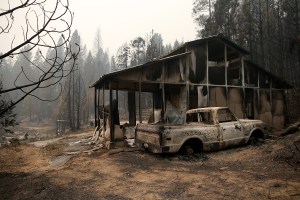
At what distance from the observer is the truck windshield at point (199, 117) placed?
31.8ft

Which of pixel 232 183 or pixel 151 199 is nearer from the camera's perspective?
pixel 151 199

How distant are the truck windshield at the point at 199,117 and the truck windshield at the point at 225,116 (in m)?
0.47

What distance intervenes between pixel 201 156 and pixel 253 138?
3.18 metres

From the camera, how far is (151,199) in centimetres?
A: 471

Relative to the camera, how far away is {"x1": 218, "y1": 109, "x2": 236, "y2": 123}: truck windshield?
9345mm

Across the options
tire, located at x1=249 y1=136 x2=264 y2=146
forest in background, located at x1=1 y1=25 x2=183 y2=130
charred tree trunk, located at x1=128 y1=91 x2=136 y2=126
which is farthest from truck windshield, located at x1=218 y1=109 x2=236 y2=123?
forest in background, located at x1=1 y1=25 x2=183 y2=130

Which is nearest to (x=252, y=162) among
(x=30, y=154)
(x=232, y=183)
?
(x=232, y=183)

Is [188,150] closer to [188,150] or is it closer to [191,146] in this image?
[188,150]

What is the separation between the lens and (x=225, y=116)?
10.2 metres

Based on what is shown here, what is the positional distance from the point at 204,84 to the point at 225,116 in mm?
3622

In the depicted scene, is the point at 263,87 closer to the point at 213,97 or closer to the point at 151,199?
the point at 213,97

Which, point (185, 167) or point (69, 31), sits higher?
point (69, 31)

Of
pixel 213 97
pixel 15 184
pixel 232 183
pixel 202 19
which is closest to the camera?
pixel 232 183

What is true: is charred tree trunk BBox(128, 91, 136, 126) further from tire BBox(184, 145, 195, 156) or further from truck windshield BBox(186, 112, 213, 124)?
tire BBox(184, 145, 195, 156)
